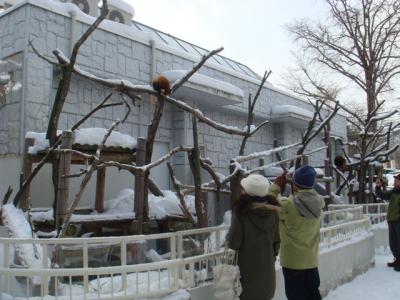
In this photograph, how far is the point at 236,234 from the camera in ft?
12.1

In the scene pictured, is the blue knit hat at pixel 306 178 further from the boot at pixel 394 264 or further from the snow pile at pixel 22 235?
the boot at pixel 394 264

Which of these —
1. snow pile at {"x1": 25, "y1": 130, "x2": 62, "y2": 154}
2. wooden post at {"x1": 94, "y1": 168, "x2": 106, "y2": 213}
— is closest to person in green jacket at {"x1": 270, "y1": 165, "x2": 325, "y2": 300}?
snow pile at {"x1": 25, "y1": 130, "x2": 62, "y2": 154}

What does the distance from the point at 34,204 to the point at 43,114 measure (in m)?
1.54

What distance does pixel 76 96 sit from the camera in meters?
8.88

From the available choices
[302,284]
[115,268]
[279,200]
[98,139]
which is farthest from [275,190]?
[98,139]

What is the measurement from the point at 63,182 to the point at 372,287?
407cm

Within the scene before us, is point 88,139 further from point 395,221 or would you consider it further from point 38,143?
point 395,221

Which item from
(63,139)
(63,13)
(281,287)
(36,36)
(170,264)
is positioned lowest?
(281,287)

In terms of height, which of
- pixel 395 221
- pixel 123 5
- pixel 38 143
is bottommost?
pixel 395 221

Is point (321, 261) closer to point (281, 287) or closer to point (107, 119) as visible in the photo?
point (281, 287)

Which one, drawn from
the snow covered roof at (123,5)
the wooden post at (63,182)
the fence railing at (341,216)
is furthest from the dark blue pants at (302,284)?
the snow covered roof at (123,5)

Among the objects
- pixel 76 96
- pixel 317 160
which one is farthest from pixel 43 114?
pixel 317 160

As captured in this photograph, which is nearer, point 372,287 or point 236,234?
point 236,234

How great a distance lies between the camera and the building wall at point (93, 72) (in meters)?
8.01
